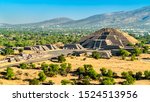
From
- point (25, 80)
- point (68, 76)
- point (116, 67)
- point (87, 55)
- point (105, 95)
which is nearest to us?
point (105, 95)

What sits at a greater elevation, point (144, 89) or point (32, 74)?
point (144, 89)

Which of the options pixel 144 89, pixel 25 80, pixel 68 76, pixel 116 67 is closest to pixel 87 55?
pixel 116 67

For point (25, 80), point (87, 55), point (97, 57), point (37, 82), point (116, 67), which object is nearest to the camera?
point (37, 82)

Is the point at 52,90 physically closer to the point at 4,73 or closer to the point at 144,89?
the point at 144,89

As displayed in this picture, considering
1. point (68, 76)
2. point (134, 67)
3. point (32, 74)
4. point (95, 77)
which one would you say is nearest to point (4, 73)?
point (32, 74)

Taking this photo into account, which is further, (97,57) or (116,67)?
(97,57)

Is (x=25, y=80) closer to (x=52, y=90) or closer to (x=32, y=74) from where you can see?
(x=32, y=74)

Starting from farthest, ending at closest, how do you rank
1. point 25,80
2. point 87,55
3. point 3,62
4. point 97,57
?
point 87,55
point 97,57
point 3,62
point 25,80

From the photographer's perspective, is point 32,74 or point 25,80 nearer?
point 25,80

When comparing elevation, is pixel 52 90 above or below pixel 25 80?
above
